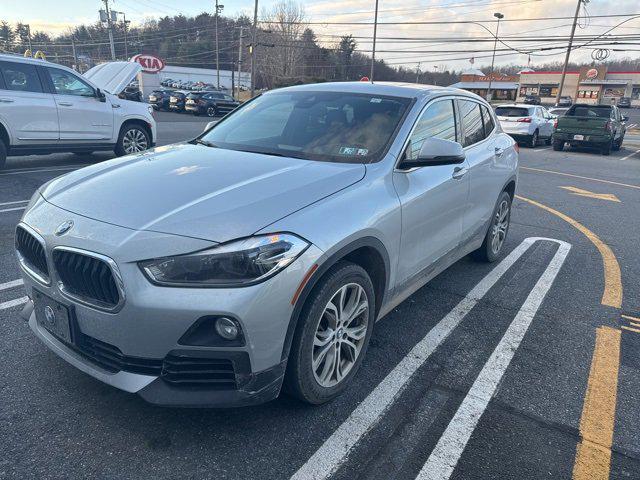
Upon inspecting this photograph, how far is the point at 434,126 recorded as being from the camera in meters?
3.61

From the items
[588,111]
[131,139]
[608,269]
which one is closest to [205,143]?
[608,269]

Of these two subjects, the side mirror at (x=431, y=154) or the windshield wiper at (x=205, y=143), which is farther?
the windshield wiper at (x=205, y=143)

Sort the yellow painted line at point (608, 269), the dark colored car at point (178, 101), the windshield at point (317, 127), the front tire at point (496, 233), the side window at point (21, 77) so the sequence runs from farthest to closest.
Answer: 1. the dark colored car at point (178, 101)
2. the side window at point (21, 77)
3. the front tire at point (496, 233)
4. the yellow painted line at point (608, 269)
5. the windshield at point (317, 127)

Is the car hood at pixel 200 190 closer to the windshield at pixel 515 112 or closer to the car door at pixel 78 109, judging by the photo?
the car door at pixel 78 109

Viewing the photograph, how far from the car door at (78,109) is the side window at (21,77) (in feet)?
0.77

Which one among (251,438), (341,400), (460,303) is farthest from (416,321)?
(251,438)

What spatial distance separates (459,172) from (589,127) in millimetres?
16649

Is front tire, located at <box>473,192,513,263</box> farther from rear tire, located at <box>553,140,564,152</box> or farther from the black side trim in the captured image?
rear tire, located at <box>553,140,564,152</box>

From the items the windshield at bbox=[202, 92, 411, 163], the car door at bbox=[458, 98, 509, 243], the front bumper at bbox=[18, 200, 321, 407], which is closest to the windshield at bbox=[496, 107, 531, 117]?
the car door at bbox=[458, 98, 509, 243]

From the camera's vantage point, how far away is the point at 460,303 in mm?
4152

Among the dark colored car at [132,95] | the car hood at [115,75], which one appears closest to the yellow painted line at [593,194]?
the car hood at [115,75]

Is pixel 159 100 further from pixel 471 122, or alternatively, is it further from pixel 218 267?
pixel 218 267

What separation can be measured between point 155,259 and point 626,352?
3.35m

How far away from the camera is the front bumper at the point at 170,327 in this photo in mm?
2031
